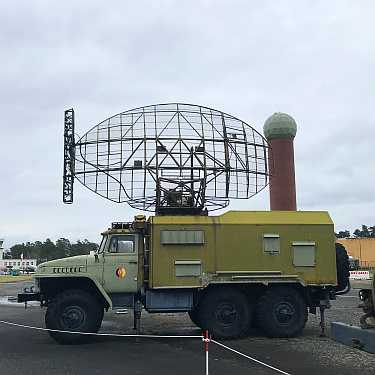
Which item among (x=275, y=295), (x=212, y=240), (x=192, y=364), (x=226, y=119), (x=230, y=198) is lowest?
Result: (x=192, y=364)

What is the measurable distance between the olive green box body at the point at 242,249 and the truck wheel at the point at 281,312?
41 centimetres

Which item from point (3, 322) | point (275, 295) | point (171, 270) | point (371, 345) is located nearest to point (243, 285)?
point (275, 295)

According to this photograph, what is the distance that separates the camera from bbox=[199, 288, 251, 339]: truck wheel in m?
13.2

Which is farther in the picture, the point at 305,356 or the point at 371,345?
the point at 305,356

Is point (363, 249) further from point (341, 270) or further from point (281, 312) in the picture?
point (281, 312)

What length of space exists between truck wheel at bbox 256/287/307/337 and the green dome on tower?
27593mm

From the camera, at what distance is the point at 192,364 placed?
10062 millimetres

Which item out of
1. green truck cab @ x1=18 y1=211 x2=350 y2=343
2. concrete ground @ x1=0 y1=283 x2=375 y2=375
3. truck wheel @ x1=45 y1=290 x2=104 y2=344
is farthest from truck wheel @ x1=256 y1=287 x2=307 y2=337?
truck wheel @ x1=45 y1=290 x2=104 y2=344

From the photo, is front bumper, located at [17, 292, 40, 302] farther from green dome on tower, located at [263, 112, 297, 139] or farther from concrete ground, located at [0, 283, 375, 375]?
green dome on tower, located at [263, 112, 297, 139]

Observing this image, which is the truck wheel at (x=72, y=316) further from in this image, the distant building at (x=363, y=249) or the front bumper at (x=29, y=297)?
the distant building at (x=363, y=249)

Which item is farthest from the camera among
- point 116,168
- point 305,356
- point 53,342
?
point 116,168

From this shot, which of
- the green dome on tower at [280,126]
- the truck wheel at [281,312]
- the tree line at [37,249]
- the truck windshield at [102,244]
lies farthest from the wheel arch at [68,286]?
the tree line at [37,249]

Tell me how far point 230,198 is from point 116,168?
354 centimetres

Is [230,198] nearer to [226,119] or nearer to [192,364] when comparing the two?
[226,119]
